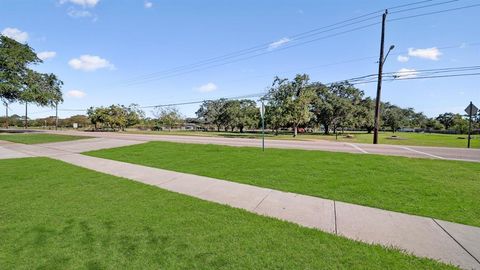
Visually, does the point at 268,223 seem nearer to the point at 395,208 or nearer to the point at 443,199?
the point at 395,208

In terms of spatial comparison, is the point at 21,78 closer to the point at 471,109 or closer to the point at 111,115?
the point at 111,115

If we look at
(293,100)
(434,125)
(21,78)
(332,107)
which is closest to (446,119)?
(434,125)

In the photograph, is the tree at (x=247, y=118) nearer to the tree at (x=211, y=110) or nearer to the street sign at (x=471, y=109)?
the tree at (x=211, y=110)

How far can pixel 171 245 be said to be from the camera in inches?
141

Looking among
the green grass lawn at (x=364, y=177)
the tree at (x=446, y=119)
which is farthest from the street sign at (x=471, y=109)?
the tree at (x=446, y=119)

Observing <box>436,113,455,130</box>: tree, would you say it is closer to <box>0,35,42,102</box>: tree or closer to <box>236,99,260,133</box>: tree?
<box>236,99,260,133</box>: tree

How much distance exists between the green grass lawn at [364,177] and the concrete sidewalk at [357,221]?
48 centimetres

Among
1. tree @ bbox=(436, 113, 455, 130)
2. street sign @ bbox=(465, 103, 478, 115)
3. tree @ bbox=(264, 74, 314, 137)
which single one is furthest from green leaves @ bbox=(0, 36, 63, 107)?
tree @ bbox=(436, 113, 455, 130)

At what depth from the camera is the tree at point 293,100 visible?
1485 inches

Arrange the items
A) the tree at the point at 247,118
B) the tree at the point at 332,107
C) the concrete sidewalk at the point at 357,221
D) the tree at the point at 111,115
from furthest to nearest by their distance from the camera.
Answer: the tree at the point at 247,118 < the tree at the point at 111,115 < the tree at the point at 332,107 < the concrete sidewalk at the point at 357,221

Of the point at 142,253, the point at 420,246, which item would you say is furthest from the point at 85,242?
the point at 420,246

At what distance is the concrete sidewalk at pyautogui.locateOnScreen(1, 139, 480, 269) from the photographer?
139 inches

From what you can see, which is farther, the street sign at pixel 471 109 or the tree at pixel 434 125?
the tree at pixel 434 125

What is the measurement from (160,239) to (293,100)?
3618 cm
